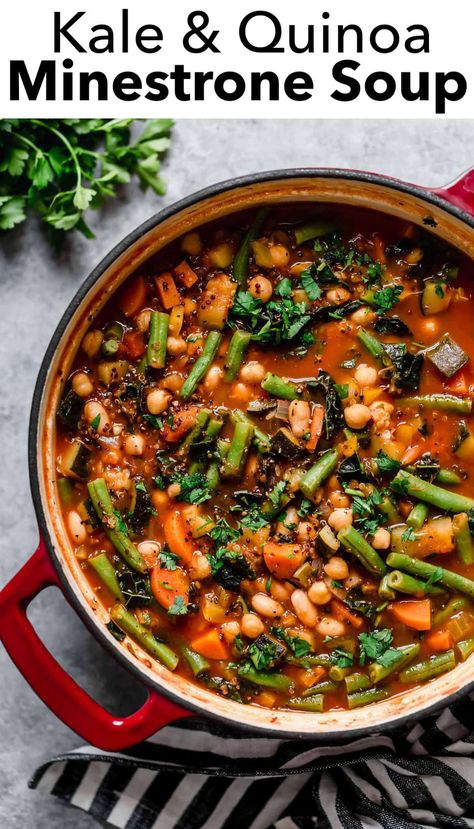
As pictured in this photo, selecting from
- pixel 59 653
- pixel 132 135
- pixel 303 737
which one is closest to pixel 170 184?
pixel 132 135

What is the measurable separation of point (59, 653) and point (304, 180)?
2.26 m

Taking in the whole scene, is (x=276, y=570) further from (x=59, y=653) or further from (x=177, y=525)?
(x=59, y=653)

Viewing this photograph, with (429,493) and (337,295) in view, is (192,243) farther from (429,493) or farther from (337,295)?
(429,493)

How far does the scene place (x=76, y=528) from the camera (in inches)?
146

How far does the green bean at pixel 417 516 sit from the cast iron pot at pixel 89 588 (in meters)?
0.58

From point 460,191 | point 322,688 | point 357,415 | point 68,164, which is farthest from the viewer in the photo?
point 68,164

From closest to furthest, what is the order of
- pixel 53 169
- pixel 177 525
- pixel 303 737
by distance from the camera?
pixel 303 737 → pixel 177 525 → pixel 53 169

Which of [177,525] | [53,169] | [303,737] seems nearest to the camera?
[303,737]

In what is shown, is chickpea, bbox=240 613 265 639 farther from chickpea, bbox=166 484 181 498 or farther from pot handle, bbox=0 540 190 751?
chickpea, bbox=166 484 181 498

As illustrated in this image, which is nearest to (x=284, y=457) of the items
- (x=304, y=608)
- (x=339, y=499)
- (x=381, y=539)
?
(x=339, y=499)

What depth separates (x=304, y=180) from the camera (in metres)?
3.56

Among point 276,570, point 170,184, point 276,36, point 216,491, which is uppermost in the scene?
point 276,36

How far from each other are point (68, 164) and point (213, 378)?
3.81 feet

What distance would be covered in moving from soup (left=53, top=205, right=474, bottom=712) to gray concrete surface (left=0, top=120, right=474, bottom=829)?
440 mm
